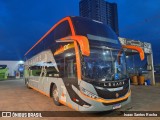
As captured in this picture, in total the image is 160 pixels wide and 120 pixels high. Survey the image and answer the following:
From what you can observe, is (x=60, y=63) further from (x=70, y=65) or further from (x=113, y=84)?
(x=113, y=84)

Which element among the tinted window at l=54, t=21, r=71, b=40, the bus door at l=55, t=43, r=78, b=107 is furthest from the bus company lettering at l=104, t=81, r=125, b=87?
the tinted window at l=54, t=21, r=71, b=40

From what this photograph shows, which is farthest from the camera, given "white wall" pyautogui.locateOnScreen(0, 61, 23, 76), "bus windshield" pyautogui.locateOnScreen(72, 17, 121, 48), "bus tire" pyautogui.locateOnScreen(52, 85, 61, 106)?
"white wall" pyautogui.locateOnScreen(0, 61, 23, 76)

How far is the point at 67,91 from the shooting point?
5.94 metres

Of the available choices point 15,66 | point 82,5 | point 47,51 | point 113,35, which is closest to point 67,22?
point 113,35

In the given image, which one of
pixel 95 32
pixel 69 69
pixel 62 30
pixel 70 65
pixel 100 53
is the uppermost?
pixel 62 30

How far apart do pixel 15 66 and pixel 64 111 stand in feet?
120

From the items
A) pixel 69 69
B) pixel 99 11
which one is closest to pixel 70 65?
pixel 69 69

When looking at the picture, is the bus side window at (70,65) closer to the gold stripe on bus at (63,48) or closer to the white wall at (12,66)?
the gold stripe on bus at (63,48)

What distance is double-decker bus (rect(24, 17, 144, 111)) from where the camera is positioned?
16.6 ft

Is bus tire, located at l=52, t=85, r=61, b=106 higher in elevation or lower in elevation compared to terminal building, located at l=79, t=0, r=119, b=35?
lower

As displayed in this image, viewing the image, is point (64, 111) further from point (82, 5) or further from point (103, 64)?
point (82, 5)

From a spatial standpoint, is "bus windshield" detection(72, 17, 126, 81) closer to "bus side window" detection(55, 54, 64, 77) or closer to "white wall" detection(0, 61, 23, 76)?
"bus side window" detection(55, 54, 64, 77)

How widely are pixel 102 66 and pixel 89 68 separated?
48 cm

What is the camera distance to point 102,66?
5.39m
